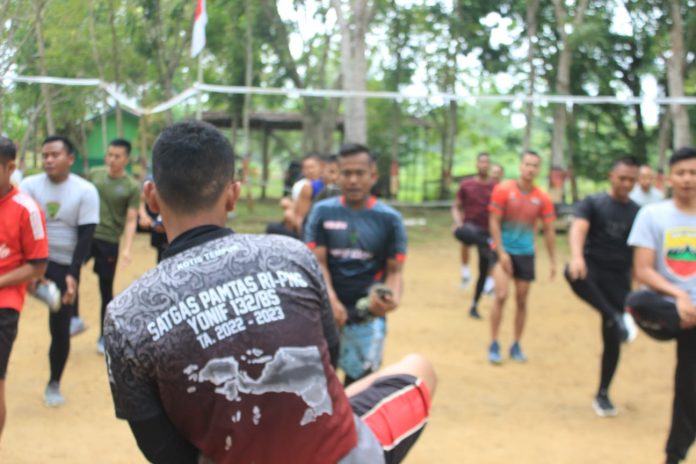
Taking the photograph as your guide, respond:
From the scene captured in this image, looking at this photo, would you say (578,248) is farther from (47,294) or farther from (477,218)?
(477,218)

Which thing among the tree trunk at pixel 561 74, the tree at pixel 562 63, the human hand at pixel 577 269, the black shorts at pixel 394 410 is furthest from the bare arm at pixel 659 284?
the tree at pixel 562 63

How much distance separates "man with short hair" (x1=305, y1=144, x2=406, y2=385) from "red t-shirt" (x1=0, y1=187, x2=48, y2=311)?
1554 mm

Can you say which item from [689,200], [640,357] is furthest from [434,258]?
[689,200]

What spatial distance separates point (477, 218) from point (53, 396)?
5.71 meters

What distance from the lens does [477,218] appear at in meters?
9.62

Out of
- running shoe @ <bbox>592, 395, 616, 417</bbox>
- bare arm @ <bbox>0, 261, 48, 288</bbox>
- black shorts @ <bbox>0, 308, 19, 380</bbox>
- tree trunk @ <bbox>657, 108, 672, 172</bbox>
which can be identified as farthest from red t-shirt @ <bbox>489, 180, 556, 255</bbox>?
tree trunk @ <bbox>657, 108, 672, 172</bbox>

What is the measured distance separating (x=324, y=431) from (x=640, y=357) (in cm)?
649

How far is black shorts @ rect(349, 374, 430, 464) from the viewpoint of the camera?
230cm

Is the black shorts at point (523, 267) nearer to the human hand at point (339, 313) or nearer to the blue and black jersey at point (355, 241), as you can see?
the blue and black jersey at point (355, 241)

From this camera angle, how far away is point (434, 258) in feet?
46.0

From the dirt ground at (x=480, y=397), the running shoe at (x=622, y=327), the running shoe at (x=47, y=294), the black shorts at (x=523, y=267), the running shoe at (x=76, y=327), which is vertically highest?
the running shoe at (x=47, y=294)

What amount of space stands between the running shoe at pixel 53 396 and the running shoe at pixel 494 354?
383cm

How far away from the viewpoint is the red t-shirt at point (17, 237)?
389 cm

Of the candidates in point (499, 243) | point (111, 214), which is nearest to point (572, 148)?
point (499, 243)
